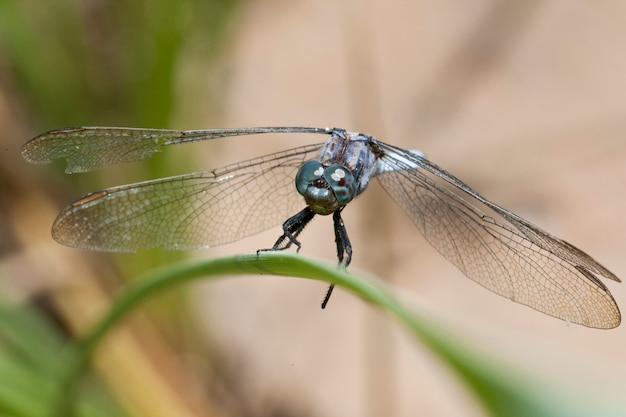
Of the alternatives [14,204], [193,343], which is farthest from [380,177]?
[14,204]

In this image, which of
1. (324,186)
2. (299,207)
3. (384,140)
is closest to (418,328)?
(324,186)

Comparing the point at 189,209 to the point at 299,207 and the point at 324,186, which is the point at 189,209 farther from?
the point at 324,186

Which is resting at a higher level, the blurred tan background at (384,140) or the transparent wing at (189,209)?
the blurred tan background at (384,140)

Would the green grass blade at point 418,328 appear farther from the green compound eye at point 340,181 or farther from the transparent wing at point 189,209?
the green compound eye at point 340,181

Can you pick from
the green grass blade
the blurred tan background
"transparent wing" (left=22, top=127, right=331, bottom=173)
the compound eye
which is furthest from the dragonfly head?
the blurred tan background

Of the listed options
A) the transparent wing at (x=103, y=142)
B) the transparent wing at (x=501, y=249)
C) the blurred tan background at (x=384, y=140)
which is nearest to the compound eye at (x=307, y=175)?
the transparent wing at (x=103, y=142)

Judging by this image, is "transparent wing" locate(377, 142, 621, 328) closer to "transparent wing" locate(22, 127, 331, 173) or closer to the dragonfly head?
the dragonfly head
